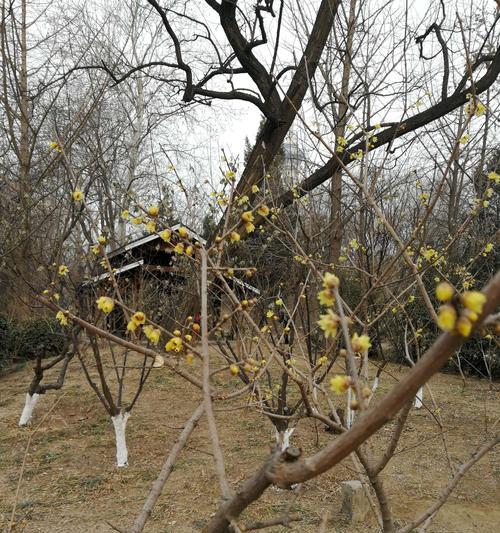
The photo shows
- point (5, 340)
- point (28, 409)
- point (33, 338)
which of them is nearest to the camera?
point (28, 409)

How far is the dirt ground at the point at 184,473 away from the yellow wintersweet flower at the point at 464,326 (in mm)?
2295

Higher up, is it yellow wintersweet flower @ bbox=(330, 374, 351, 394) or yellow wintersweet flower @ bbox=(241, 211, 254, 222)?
yellow wintersweet flower @ bbox=(241, 211, 254, 222)

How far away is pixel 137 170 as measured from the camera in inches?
787

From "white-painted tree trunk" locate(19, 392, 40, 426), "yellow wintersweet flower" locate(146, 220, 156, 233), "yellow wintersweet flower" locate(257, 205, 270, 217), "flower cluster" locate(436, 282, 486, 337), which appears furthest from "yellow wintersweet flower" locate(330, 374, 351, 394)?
"white-painted tree trunk" locate(19, 392, 40, 426)

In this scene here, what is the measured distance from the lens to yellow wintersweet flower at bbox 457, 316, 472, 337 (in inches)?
16.6

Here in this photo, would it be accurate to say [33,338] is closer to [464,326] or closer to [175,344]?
[175,344]

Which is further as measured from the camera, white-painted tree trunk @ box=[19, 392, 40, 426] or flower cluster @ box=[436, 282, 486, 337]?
white-painted tree trunk @ box=[19, 392, 40, 426]

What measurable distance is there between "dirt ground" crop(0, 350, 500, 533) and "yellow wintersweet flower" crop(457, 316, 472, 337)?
229 cm

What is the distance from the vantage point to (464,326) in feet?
1.39

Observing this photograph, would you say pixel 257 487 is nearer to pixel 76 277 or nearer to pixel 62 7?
pixel 76 277

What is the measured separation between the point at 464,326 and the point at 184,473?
476 centimetres

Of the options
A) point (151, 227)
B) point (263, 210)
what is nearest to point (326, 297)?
point (263, 210)

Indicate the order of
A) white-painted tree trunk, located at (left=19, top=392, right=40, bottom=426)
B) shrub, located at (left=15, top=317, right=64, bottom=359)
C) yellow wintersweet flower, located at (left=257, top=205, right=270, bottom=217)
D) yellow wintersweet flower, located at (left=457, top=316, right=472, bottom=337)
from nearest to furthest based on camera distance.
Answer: yellow wintersweet flower, located at (left=457, top=316, right=472, bottom=337)
yellow wintersweet flower, located at (left=257, top=205, right=270, bottom=217)
white-painted tree trunk, located at (left=19, top=392, right=40, bottom=426)
shrub, located at (left=15, top=317, right=64, bottom=359)

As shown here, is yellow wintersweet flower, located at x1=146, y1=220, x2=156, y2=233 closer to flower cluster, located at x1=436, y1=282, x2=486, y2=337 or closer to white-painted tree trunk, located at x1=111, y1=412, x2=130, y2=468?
flower cluster, located at x1=436, y1=282, x2=486, y2=337
